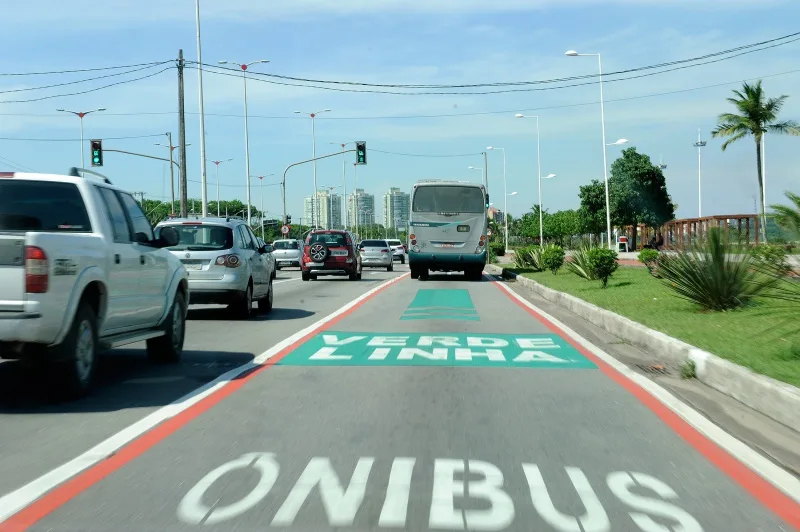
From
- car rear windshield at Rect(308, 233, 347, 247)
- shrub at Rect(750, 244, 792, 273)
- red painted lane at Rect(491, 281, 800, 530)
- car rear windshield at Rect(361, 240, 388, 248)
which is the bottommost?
red painted lane at Rect(491, 281, 800, 530)

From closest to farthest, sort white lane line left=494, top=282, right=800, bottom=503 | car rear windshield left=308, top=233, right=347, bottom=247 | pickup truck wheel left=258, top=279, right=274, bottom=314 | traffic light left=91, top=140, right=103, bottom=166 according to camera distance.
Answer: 1. white lane line left=494, top=282, right=800, bottom=503
2. pickup truck wheel left=258, top=279, right=274, bottom=314
3. car rear windshield left=308, top=233, right=347, bottom=247
4. traffic light left=91, top=140, right=103, bottom=166

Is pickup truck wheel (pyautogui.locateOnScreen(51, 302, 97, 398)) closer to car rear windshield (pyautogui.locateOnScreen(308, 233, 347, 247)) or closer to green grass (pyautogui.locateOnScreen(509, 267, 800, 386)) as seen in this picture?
green grass (pyautogui.locateOnScreen(509, 267, 800, 386))

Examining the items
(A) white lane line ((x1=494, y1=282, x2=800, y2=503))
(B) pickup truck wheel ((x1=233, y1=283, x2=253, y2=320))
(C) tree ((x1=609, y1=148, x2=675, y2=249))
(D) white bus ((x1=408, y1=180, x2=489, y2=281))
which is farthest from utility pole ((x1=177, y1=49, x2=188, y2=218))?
(C) tree ((x1=609, y1=148, x2=675, y2=249))

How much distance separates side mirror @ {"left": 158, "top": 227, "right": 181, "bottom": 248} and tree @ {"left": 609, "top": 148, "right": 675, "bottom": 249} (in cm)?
8127

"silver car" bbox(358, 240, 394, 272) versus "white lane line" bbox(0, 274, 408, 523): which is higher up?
"silver car" bbox(358, 240, 394, 272)

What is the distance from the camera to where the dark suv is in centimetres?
3291

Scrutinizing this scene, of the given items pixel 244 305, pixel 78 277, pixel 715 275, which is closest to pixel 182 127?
pixel 244 305

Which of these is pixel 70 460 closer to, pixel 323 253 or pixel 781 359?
pixel 781 359

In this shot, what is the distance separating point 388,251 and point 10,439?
135ft

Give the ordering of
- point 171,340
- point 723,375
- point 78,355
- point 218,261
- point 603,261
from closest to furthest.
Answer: point 78,355 < point 723,375 < point 171,340 < point 218,261 < point 603,261

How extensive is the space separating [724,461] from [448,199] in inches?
1116

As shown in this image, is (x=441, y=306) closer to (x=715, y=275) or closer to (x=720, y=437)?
(x=715, y=275)

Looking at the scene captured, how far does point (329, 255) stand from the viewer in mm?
33094

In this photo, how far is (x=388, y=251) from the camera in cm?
4762
